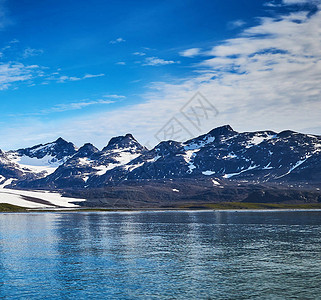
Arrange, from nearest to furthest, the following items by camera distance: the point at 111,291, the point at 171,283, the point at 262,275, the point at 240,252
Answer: the point at 111,291 → the point at 171,283 → the point at 262,275 → the point at 240,252

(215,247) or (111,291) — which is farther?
(215,247)

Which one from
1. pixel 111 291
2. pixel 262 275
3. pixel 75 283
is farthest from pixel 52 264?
pixel 262 275

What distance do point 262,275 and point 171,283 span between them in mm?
12767

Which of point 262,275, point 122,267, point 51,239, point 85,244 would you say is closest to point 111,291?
point 122,267

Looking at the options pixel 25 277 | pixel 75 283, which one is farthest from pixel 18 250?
pixel 75 283

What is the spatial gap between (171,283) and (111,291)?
791 cm

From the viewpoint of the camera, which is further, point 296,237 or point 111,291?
point 296,237

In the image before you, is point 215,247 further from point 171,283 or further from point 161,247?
point 171,283

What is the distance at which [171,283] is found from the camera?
173 feet

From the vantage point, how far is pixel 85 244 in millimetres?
90188

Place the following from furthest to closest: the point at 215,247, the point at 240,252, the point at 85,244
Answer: the point at 85,244 → the point at 215,247 → the point at 240,252

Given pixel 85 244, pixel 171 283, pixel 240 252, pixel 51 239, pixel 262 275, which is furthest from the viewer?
pixel 51 239

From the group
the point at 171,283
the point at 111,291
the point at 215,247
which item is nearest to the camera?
the point at 111,291

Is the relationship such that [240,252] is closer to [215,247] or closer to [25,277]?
[215,247]
